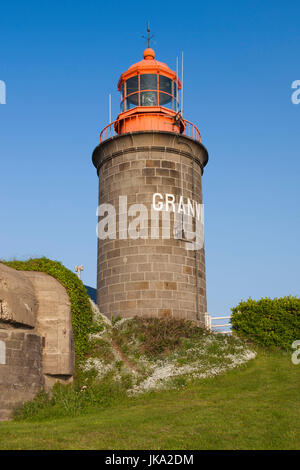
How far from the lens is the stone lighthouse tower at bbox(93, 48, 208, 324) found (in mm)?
21031

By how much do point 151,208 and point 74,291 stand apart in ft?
20.1

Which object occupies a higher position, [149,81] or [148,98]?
[149,81]

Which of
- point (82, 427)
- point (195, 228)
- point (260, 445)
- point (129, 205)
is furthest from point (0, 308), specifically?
point (195, 228)

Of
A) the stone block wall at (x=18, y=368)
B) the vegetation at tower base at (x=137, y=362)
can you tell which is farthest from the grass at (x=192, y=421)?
the stone block wall at (x=18, y=368)

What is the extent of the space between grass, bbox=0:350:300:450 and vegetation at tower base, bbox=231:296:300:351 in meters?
3.33

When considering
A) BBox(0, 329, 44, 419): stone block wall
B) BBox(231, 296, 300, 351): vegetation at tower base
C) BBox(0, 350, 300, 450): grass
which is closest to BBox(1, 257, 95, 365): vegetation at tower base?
BBox(0, 329, 44, 419): stone block wall

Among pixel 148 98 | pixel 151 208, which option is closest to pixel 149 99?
pixel 148 98

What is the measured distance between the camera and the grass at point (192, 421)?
9.20 meters

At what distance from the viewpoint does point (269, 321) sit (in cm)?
1973

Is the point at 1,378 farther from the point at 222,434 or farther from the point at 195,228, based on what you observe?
the point at 195,228

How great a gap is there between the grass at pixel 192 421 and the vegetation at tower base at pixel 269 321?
10.9 ft

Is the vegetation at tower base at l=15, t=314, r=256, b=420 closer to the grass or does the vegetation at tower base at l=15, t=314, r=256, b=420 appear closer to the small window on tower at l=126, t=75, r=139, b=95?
the grass

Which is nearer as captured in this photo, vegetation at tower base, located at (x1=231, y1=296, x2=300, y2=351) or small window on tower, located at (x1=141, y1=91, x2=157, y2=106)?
vegetation at tower base, located at (x1=231, y1=296, x2=300, y2=351)

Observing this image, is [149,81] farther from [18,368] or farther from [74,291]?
[18,368]
